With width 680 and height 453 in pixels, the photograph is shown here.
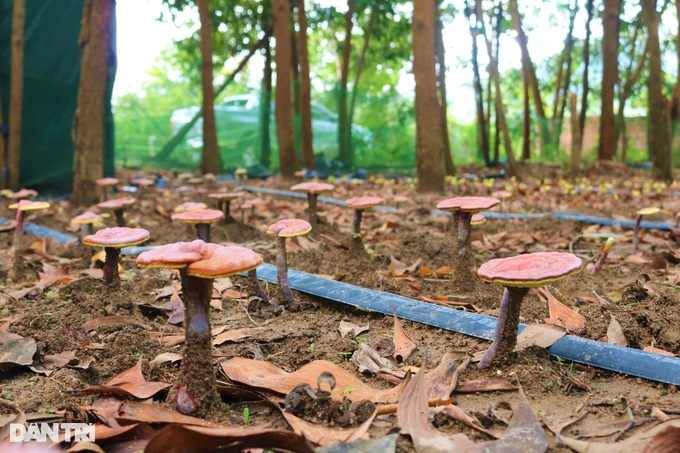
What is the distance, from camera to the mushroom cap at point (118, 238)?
262 cm

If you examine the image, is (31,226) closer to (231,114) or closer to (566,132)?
(231,114)

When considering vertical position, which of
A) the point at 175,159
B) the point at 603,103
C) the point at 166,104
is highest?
the point at 166,104

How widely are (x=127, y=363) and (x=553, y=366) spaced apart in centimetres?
161

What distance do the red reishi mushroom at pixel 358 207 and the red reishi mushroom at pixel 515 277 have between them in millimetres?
1640

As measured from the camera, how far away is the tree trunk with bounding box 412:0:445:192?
24.4 feet

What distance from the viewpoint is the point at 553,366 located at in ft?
6.97

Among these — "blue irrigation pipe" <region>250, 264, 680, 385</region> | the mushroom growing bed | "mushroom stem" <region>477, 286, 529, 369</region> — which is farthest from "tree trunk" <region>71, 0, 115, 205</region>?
"mushroom stem" <region>477, 286, 529, 369</region>

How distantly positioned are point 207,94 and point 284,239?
798cm

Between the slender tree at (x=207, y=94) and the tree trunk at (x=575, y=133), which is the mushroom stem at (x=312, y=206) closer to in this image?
the tree trunk at (x=575, y=133)

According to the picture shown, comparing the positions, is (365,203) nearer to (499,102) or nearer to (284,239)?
(284,239)

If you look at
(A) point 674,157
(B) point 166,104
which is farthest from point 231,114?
(B) point 166,104

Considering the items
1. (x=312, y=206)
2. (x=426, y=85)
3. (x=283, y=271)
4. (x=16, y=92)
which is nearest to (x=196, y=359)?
(x=283, y=271)

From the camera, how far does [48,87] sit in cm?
843

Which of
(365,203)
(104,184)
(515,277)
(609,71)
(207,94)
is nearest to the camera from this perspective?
(515,277)
